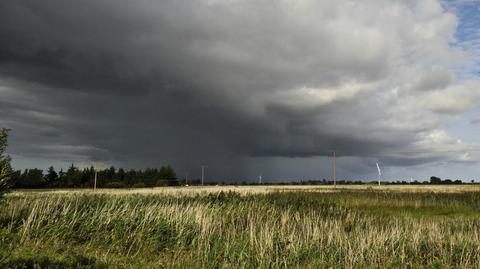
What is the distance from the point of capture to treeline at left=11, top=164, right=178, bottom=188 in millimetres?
139188

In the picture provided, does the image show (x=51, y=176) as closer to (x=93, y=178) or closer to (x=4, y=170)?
(x=93, y=178)

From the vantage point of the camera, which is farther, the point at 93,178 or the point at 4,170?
the point at 93,178

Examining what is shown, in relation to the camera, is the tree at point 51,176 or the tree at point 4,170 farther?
the tree at point 51,176

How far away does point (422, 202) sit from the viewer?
1609 inches

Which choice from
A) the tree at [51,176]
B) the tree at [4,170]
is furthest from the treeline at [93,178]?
the tree at [4,170]

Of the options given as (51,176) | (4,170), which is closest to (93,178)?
(51,176)

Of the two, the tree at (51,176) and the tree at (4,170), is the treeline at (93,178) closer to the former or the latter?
the tree at (51,176)

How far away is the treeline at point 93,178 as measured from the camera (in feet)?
457

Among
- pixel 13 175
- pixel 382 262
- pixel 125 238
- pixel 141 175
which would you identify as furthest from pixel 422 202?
pixel 141 175

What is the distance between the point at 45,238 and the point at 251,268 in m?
6.83

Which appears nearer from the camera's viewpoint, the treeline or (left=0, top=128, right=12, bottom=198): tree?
(left=0, top=128, right=12, bottom=198): tree

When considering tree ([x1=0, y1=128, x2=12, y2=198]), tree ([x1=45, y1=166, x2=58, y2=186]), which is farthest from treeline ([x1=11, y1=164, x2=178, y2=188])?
tree ([x1=0, y1=128, x2=12, y2=198])

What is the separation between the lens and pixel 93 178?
15700cm

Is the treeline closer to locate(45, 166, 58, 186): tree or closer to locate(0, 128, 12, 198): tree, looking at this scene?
locate(45, 166, 58, 186): tree
